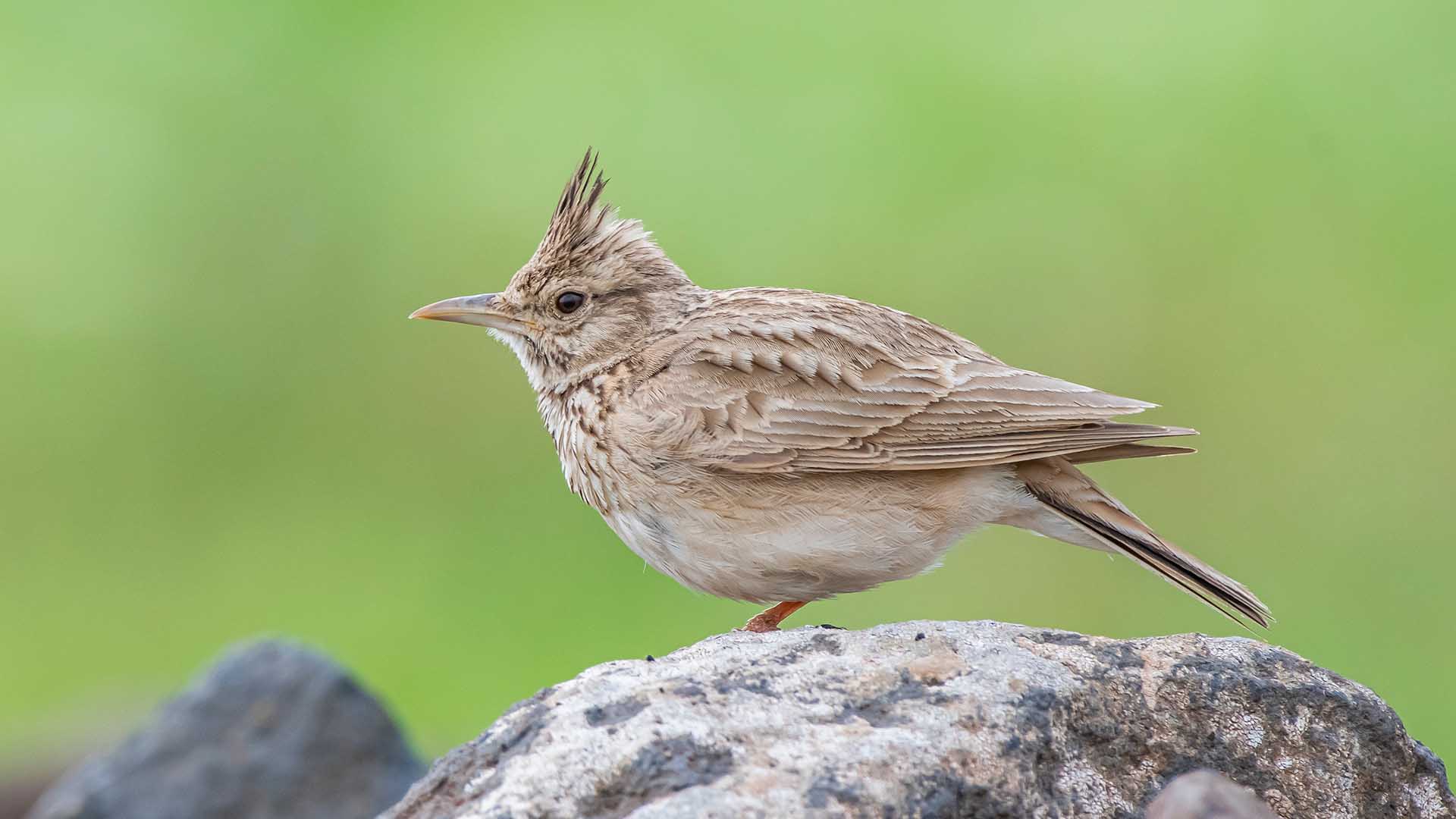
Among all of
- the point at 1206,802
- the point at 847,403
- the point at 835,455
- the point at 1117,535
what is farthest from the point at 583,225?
the point at 1206,802

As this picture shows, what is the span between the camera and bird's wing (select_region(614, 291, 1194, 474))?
504 cm

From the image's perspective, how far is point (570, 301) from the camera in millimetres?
5891

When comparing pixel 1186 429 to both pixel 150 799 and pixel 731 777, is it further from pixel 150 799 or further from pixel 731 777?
pixel 150 799

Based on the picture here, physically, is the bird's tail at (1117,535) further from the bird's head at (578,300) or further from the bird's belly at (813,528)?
the bird's head at (578,300)

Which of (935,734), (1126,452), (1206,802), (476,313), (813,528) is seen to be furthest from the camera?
(476,313)

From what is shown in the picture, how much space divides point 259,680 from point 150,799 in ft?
2.20

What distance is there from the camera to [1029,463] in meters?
5.17

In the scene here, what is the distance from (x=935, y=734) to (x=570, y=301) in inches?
106

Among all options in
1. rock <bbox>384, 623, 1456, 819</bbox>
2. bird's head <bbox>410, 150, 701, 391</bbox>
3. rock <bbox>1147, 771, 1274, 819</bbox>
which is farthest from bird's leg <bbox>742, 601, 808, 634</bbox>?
rock <bbox>1147, 771, 1274, 819</bbox>

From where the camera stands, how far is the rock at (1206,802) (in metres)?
3.22

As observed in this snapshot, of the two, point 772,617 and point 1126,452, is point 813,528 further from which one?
point 1126,452

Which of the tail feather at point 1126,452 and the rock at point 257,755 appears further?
the rock at point 257,755

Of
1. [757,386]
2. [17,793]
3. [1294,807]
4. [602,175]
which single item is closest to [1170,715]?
[1294,807]

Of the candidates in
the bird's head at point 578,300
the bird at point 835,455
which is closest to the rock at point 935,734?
the bird at point 835,455
